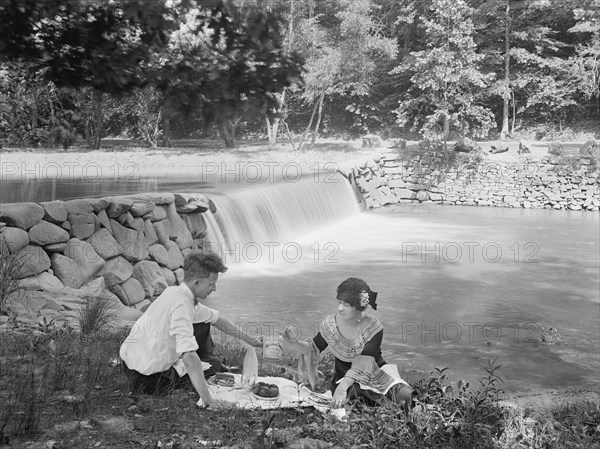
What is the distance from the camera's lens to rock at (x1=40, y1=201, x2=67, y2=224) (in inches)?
283

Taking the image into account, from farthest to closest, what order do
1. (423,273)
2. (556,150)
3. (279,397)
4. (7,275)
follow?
(556,150) < (423,273) < (7,275) < (279,397)

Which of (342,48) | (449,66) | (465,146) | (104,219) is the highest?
(342,48)

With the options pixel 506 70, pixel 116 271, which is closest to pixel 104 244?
pixel 116 271

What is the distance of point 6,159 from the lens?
72.9 feet

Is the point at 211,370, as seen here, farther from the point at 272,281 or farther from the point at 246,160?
the point at 246,160

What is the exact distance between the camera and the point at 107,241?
7.98m

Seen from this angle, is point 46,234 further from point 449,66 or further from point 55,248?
point 449,66

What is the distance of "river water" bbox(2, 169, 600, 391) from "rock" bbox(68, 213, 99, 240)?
1.90 metres

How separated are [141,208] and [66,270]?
1819 mm

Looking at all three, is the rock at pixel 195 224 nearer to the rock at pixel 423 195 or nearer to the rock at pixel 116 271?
the rock at pixel 116 271

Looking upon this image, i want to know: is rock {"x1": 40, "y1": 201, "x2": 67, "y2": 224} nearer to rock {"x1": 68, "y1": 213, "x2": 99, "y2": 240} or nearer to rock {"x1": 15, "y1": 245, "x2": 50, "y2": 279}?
rock {"x1": 68, "y1": 213, "x2": 99, "y2": 240}

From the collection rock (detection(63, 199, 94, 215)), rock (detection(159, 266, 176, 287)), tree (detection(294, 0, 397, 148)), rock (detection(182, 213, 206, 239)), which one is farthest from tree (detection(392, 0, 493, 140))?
rock (detection(63, 199, 94, 215))

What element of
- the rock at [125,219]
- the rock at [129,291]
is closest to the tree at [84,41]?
the rock at [129,291]

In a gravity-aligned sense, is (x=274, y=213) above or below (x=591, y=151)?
below
